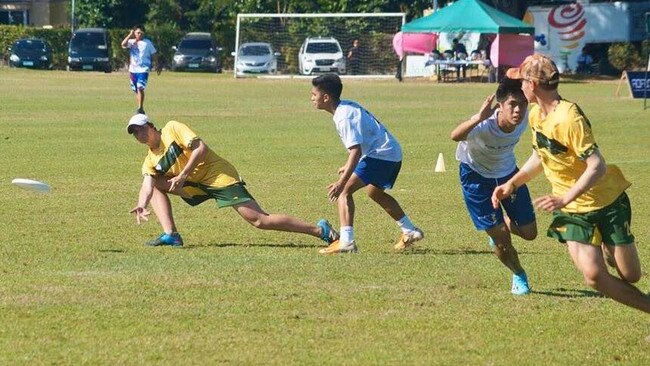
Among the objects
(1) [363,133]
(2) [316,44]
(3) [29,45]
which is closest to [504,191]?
(1) [363,133]

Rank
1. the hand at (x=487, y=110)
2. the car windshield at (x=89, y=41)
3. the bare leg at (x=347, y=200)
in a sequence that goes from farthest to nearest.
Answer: the car windshield at (x=89, y=41)
the bare leg at (x=347, y=200)
the hand at (x=487, y=110)

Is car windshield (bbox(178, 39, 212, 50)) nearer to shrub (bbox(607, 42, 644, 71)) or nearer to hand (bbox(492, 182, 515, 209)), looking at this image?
shrub (bbox(607, 42, 644, 71))

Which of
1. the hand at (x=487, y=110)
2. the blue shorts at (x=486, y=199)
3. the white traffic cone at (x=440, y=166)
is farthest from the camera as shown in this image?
the white traffic cone at (x=440, y=166)

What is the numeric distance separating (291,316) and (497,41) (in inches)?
1774

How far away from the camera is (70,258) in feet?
37.3

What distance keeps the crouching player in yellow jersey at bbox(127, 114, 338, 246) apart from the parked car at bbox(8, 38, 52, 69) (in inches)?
2096

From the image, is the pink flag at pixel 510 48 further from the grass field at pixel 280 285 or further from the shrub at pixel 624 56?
the grass field at pixel 280 285

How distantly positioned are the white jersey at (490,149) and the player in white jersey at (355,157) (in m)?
1.45

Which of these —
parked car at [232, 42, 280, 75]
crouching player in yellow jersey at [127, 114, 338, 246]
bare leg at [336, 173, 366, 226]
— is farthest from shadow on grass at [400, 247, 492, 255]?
parked car at [232, 42, 280, 75]

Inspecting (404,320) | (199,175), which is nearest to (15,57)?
(199,175)

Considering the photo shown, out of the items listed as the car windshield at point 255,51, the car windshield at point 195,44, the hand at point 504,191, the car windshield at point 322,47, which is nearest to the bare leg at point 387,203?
the hand at point 504,191

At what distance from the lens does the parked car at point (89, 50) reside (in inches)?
2490

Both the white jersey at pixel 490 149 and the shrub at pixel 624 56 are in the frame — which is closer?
the white jersey at pixel 490 149

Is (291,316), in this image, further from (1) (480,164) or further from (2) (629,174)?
(2) (629,174)
